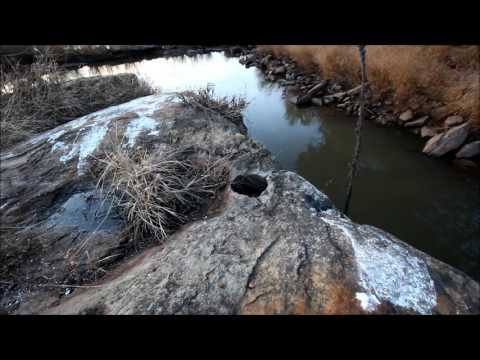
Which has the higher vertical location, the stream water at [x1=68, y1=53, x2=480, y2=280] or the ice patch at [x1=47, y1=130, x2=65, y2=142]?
the ice patch at [x1=47, y1=130, x2=65, y2=142]

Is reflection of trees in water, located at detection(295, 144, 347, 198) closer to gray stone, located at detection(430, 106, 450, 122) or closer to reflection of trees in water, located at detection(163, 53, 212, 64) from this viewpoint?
gray stone, located at detection(430, 106, 450, 122)

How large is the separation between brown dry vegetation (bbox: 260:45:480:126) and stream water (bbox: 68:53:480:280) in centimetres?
78

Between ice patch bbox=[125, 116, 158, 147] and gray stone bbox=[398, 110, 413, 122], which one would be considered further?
gray stone bbox=[398, 110, 413, 122]

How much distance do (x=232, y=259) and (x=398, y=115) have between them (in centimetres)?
542

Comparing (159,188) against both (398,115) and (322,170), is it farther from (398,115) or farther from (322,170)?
(398,115)

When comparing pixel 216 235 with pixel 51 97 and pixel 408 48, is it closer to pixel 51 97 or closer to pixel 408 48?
pixel 51 97

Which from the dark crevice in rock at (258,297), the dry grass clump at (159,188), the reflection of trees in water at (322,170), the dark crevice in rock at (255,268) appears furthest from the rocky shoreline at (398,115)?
the dark crevice in rock at (258,297)

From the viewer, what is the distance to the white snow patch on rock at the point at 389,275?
1.22 metres

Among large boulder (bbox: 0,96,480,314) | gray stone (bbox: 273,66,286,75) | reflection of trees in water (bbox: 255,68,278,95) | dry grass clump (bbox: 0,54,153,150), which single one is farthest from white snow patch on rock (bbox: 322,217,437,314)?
gray stone (bbox: 273,66,286,75)

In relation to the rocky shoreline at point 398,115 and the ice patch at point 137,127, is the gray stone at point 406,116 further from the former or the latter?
the ice patch at point 137,127

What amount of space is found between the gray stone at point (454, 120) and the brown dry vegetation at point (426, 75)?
5.1 inches

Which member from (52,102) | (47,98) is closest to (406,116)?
(52,102)

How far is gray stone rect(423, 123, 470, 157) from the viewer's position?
4039 mm

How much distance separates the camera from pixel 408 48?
533cm
